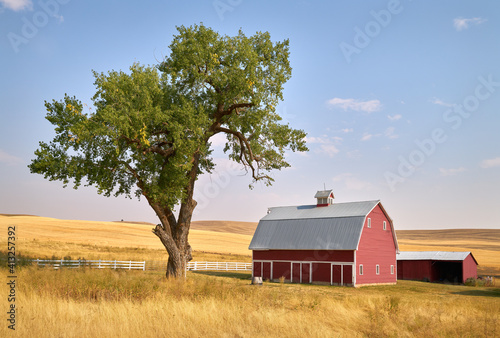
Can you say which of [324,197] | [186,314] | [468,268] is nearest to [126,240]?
[324,197]

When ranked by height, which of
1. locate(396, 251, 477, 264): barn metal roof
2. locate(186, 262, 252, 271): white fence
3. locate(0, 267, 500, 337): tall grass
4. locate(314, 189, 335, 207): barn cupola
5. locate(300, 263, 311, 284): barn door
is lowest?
locate(186, 262, 252, 271): white fence

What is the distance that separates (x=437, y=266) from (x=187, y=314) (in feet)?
165

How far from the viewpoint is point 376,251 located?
43.6 metres

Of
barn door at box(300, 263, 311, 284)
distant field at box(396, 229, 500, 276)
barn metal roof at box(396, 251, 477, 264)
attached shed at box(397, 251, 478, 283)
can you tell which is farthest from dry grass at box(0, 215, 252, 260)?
distant field at box(396, 229, 500, 276)

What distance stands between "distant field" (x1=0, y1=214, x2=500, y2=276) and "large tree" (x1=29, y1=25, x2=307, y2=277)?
1004 inches

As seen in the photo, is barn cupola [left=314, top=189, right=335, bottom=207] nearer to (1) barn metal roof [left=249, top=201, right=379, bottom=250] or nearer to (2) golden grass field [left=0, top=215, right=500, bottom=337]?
(1) barn metal roof [left=249, top=201, right=379, bottom=250]

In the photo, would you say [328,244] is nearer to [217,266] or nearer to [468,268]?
[217,266]

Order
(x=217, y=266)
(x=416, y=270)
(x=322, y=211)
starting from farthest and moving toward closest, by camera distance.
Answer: (x=217, y=266)
(x=416, y=270)
(x=322, y=211)

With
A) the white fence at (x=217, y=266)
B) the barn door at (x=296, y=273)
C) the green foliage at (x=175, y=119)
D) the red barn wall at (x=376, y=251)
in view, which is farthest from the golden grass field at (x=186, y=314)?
the white fence at (x=217, y=266)

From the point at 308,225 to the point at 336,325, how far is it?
106 ft

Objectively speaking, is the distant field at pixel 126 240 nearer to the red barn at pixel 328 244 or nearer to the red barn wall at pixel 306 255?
the red barn wall at pixel 306 255

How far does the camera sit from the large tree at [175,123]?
25828 mm

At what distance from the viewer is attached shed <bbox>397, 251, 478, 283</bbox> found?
171 feet

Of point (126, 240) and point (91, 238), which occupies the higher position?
point (91, 238)
